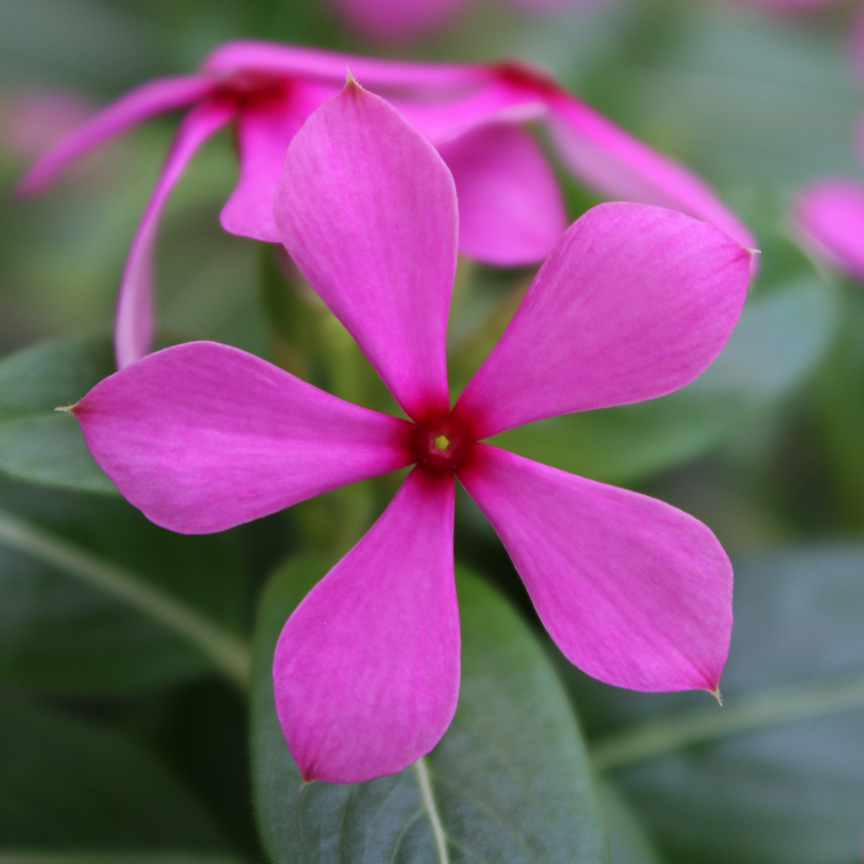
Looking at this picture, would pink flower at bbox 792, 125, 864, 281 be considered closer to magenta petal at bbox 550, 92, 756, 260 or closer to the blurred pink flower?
magenta petal at bbox 550, 92, 756, 260

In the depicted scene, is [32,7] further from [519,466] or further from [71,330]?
[519,466]

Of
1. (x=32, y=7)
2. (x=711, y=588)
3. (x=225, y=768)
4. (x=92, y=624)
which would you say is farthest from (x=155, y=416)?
(x=32, y=7)

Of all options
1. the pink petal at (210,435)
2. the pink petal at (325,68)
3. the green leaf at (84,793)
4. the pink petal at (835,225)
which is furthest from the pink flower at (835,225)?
the green leaf at (84,793)

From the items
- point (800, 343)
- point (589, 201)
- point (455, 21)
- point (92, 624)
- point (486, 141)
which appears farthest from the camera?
point (455, 21)

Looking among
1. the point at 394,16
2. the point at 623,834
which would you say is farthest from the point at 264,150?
the point at 394,16

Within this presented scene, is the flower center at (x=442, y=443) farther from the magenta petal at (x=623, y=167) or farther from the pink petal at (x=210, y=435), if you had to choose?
the magenta petal at (x=623, y=167)

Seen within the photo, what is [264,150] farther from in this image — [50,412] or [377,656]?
[377,656]
